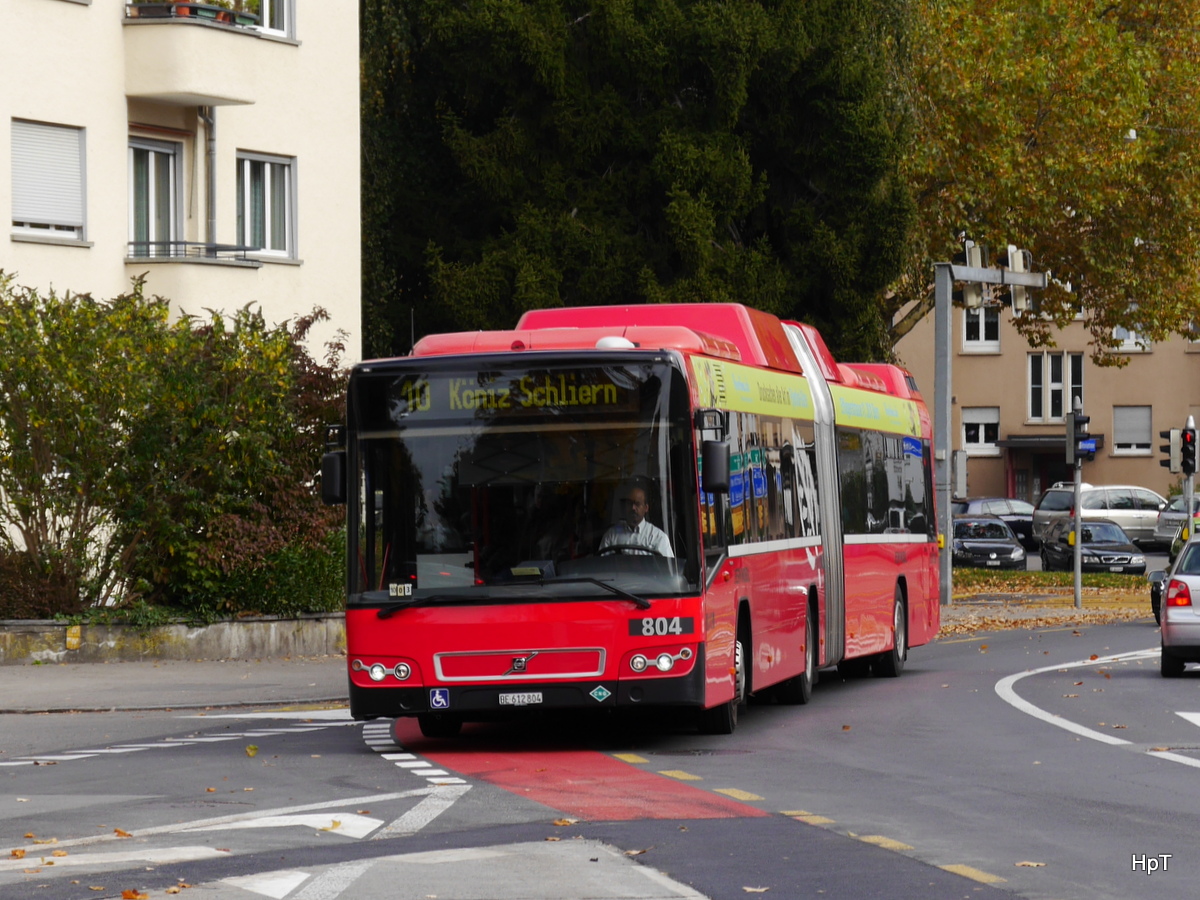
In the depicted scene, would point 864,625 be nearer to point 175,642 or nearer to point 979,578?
point 175,642

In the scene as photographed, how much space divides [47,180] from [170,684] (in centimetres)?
1038

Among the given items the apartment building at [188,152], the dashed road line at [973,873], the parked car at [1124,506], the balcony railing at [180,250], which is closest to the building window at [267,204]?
the apartment building at [188,152]

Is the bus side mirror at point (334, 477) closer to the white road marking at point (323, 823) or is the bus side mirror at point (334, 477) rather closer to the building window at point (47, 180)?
the white road marking at point (323, 823)

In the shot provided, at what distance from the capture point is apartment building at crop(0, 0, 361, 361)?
29188 mm

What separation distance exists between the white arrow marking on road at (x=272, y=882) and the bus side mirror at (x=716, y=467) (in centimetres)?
580

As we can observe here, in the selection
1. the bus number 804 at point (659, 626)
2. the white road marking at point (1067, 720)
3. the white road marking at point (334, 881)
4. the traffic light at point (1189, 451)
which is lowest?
the white road marking at point (1067, 720)

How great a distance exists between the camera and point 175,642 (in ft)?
78.2

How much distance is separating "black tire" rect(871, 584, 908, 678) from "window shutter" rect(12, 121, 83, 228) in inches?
499

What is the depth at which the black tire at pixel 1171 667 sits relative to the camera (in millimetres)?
21844

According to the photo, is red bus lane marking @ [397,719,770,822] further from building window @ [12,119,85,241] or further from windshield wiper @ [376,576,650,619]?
building window @ [12,119,85,241]

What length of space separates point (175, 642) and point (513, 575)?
10.0 metres

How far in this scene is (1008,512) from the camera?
222ft

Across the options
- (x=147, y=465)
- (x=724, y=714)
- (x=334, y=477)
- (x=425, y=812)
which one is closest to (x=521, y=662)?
(x=334, y=477)

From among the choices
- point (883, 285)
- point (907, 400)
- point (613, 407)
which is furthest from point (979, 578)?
point (613, 407)
